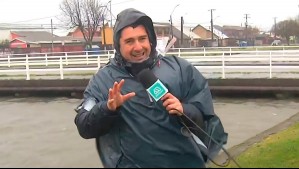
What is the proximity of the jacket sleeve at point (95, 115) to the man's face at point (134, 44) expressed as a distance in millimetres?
213

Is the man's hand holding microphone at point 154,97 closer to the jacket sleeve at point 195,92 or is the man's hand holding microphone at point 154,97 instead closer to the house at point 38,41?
the jacket sleeve at point 195,92


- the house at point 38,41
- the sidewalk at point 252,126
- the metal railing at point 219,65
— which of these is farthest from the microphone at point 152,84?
the house at point 38,41

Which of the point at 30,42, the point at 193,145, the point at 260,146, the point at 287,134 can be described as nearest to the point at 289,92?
the point at 287,134

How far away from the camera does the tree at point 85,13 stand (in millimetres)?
56406

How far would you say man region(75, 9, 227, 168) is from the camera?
78.7 inches

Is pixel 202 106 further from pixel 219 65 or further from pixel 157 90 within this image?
pixel 219 65

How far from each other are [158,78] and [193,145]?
1.18 feet

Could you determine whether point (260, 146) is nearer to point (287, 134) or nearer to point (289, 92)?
point (287, 134)

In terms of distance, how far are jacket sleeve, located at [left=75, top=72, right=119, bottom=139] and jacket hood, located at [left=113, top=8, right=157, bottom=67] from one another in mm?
196

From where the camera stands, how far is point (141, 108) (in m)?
2.10

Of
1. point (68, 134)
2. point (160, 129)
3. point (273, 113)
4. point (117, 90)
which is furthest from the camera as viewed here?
point (273, 113)

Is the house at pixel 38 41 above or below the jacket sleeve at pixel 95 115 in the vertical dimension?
above

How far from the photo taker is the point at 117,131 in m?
2.12

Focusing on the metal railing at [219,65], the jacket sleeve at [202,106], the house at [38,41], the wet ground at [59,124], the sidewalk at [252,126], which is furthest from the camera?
the house at [38,41]
